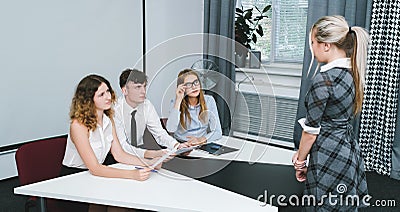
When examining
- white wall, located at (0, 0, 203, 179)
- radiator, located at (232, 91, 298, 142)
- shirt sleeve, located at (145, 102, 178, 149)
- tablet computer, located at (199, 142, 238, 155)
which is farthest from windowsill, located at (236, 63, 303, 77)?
shirt sleeve, located at (145, 102, 178, 149)

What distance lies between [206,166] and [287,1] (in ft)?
8.77

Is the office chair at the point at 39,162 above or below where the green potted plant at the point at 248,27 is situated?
below

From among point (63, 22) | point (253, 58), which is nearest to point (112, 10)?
point (63, 22)

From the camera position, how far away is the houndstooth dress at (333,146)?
6.26 feet

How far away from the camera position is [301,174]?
215 centimetres

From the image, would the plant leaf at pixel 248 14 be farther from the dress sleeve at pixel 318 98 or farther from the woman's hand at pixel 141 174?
the woman's hand at pixel 141 174

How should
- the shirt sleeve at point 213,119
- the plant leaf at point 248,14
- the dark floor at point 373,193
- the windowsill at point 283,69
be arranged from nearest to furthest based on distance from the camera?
1. the shirt sleeve at point 213,119
2. the dark floor at point 373,193
3. the windowsill at point 283,69
4. the plant leaf at point 248,14

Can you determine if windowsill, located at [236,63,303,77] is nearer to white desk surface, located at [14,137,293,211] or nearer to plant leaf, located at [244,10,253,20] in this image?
plant leaf, located at [244,10,253,20]

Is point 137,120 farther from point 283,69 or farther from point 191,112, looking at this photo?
point 283,69

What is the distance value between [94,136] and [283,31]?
2.74 metres

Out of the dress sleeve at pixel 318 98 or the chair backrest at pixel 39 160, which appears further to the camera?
the chair backrest at pixel 39 160

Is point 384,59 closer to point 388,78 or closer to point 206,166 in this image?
point 388,78

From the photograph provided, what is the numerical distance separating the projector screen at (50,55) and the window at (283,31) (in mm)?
1300

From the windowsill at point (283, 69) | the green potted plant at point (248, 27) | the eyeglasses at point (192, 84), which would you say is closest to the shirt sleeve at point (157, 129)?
the eyeglasses at point (192, 84)
